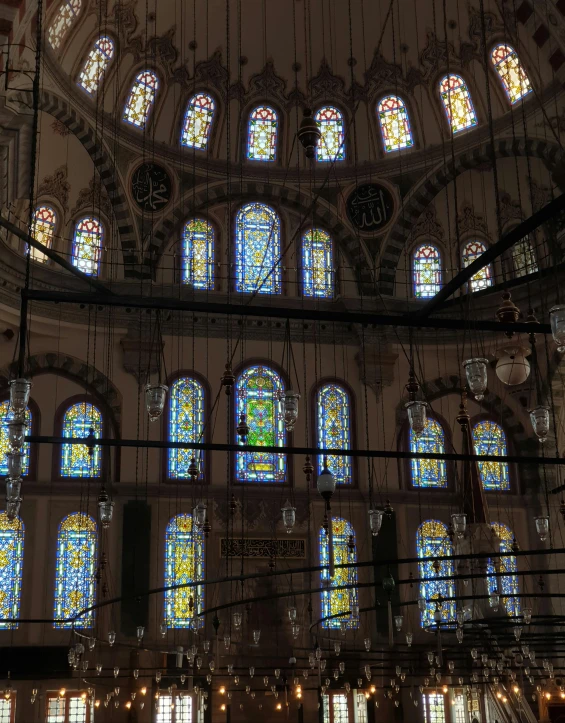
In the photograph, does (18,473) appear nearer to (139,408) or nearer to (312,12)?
(139,408)

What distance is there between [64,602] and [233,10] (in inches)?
421

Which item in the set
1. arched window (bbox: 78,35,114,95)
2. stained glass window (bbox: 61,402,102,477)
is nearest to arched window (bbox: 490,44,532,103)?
arched window (bbox: 78,35,114,95)

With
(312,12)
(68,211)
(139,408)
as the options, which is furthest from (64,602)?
(312,12)

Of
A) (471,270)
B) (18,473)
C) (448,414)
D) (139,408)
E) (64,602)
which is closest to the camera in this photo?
(471,270)

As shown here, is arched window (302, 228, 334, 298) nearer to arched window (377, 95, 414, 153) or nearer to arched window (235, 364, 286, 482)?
arched window (235, 364, 286, 482)

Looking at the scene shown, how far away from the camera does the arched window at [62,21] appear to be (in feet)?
53.4

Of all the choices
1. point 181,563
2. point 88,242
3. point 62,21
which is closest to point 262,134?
point 88,242

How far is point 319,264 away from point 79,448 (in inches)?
227

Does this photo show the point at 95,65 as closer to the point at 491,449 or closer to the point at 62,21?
the point at 62,21

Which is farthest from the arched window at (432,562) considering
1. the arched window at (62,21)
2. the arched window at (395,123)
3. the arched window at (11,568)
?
the arched window at (62,21)

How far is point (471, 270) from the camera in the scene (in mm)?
5855

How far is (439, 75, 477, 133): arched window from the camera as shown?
18.8m

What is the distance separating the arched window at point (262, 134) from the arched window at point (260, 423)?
164 inches

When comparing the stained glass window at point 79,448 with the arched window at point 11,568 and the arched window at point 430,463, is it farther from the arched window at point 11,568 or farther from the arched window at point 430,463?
the arched window at point 430,463
